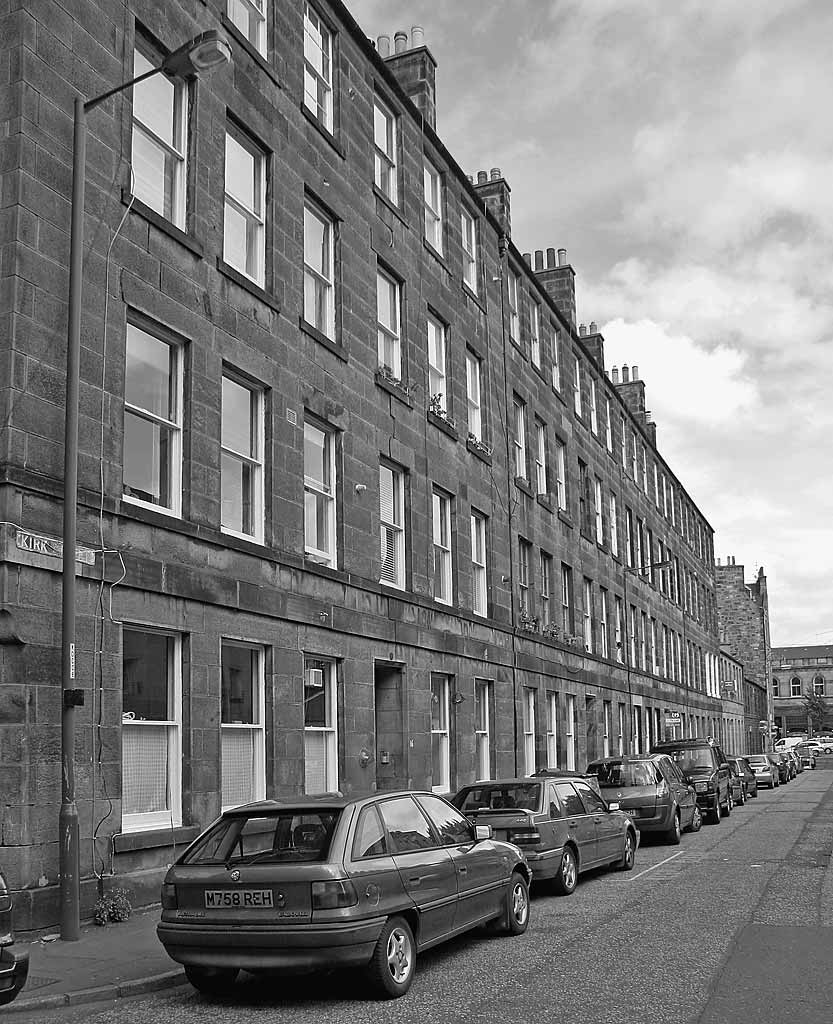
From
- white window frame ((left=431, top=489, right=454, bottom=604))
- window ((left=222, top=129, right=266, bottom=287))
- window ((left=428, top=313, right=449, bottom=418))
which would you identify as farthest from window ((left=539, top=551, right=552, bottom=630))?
window ((left=222, top=129, right=266, bottom=287))

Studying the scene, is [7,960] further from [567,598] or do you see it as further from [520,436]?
[567,598]

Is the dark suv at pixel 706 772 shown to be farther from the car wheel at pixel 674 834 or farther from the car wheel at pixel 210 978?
the car wheel at pixel 210 978

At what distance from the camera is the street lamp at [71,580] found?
10.9 m

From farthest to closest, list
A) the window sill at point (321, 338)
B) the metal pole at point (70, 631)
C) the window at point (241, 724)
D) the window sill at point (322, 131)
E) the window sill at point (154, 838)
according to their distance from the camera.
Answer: the window sill at point (322, 131)
the window sill at point (321, 338)
the window at point (241, 724)
the window sill at point (154, 838)
the metal pole at point (70, 631)

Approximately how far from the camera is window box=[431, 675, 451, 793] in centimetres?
2191

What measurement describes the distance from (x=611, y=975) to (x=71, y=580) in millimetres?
6005

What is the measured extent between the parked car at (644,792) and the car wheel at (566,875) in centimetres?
A: 585

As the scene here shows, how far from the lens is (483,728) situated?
24641 millimetres

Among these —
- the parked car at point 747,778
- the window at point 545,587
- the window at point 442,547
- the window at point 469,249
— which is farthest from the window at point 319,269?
the parked car at point 747,778

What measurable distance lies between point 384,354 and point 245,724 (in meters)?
8.47

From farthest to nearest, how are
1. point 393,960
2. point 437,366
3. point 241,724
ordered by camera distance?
1. point 437,366
2. point 241,724
3. point 393,960

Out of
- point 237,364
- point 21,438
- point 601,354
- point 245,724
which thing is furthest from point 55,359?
point 601,354

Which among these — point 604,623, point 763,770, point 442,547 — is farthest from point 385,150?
point 763,770

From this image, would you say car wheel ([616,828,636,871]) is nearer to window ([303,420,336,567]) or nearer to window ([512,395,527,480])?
window ([303,420,336,567])
